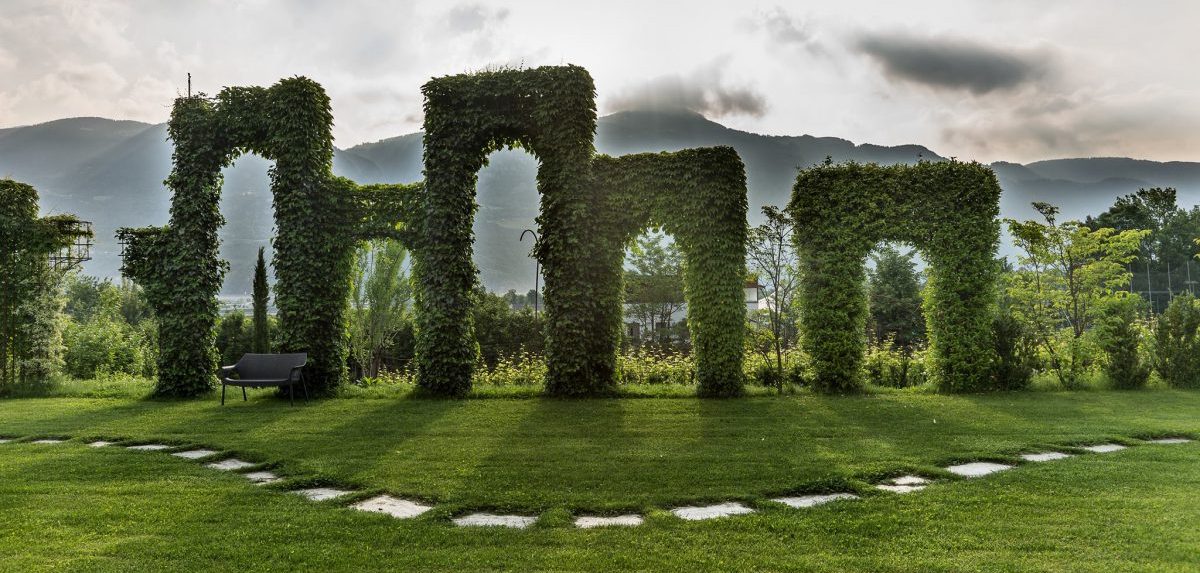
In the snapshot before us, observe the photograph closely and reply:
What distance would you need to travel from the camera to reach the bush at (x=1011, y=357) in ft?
35.6

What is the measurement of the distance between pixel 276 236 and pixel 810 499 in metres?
9.91

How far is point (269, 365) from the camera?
10.4 meters

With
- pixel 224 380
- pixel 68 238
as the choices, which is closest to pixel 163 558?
pixel 224 380

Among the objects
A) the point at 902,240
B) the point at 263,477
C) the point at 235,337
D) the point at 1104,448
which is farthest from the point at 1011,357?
the point at 235,337

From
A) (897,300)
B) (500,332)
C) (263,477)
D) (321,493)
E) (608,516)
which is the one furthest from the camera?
(897,300)

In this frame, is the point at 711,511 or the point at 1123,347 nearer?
the point at 711,511

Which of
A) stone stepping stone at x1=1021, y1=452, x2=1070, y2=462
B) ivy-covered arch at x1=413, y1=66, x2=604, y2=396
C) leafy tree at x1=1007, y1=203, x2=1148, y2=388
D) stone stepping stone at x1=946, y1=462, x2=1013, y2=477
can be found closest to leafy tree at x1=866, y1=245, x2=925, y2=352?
leafy tree at x1=1007, y1=203, x2=1148, y2=388

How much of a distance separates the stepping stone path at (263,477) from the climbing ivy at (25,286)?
32.1 ft

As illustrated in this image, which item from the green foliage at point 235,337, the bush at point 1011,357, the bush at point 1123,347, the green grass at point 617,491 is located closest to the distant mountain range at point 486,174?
the green foliage at point 235,337

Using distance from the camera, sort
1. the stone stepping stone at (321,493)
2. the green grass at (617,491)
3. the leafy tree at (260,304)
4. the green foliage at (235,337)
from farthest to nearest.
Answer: the green foliage at (235,337), the leafy tree at (260,304), the stone stepping stone at (321,493), the green grass at (617,491)

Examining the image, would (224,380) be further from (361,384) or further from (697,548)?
(697,548)

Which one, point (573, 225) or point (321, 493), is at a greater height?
point (573, 225)

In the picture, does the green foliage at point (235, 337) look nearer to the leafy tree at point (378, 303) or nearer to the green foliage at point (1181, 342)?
the leafy tree at point (378, 303)

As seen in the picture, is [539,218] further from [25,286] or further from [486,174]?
[486,174]
